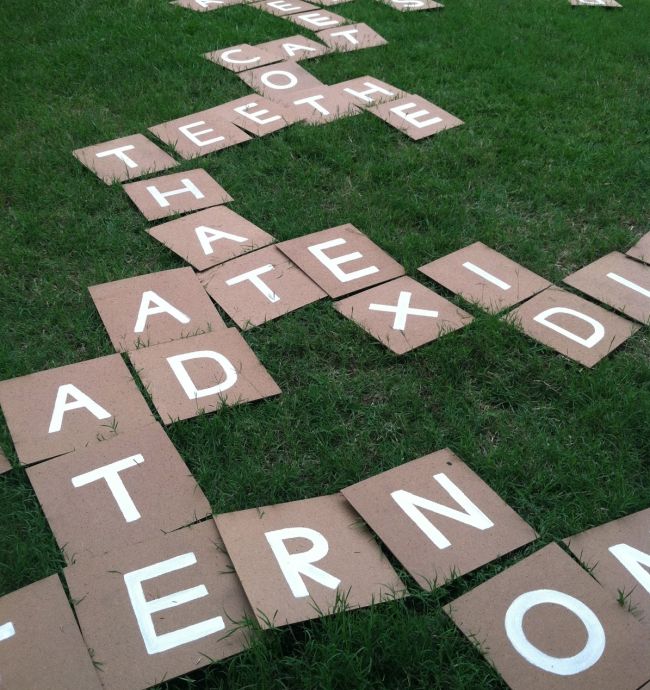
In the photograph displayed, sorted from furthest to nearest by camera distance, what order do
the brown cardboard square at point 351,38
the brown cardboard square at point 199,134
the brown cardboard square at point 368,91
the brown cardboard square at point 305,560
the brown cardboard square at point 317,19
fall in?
1. the brown cardboard square at point 317,19
2. the brown cardboard square at point 351,38
3. the brown cardboard square at point 368,91
4. the brown cardboard square at point 199,134
5. the brown cardboard square at point 305,560

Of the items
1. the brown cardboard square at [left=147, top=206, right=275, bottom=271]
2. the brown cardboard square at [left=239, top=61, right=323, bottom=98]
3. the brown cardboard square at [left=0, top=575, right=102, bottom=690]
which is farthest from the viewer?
the brown cardboard square at [left=239, top=61, right=323, bottom=98]

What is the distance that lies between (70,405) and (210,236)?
134cm

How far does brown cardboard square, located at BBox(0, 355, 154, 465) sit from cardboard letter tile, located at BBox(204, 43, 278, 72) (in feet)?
11.0

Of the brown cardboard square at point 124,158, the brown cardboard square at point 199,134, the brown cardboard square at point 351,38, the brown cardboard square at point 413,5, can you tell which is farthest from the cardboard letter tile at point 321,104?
the brown cardboard square at point 413,5

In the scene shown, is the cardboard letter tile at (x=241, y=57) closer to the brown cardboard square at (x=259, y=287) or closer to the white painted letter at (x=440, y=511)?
the brown cardboard square at (x=259, y=287)

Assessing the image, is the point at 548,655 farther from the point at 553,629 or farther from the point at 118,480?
the point at 118,480

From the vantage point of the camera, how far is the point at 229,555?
2.26 metres

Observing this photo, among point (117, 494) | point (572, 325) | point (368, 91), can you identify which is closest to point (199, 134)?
point (368, 91)

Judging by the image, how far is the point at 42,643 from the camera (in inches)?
80.6

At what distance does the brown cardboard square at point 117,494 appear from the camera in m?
2.37

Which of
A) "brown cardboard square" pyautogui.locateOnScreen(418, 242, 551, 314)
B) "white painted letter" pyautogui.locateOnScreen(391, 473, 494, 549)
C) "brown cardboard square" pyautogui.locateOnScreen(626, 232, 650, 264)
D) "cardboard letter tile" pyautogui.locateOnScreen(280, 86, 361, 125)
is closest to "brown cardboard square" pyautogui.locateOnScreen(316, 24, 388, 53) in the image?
"cardboard letter tile" pyautogui.locateOnScreen(280, 86, 361, 125)

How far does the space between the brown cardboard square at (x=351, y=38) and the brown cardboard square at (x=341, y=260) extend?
108 inches

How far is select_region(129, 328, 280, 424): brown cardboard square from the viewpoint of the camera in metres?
2.83

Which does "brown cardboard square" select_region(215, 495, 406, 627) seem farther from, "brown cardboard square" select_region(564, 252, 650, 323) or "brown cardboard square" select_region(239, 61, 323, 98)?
"brown cardboard square" select_region(239, 61, 323, 98)
